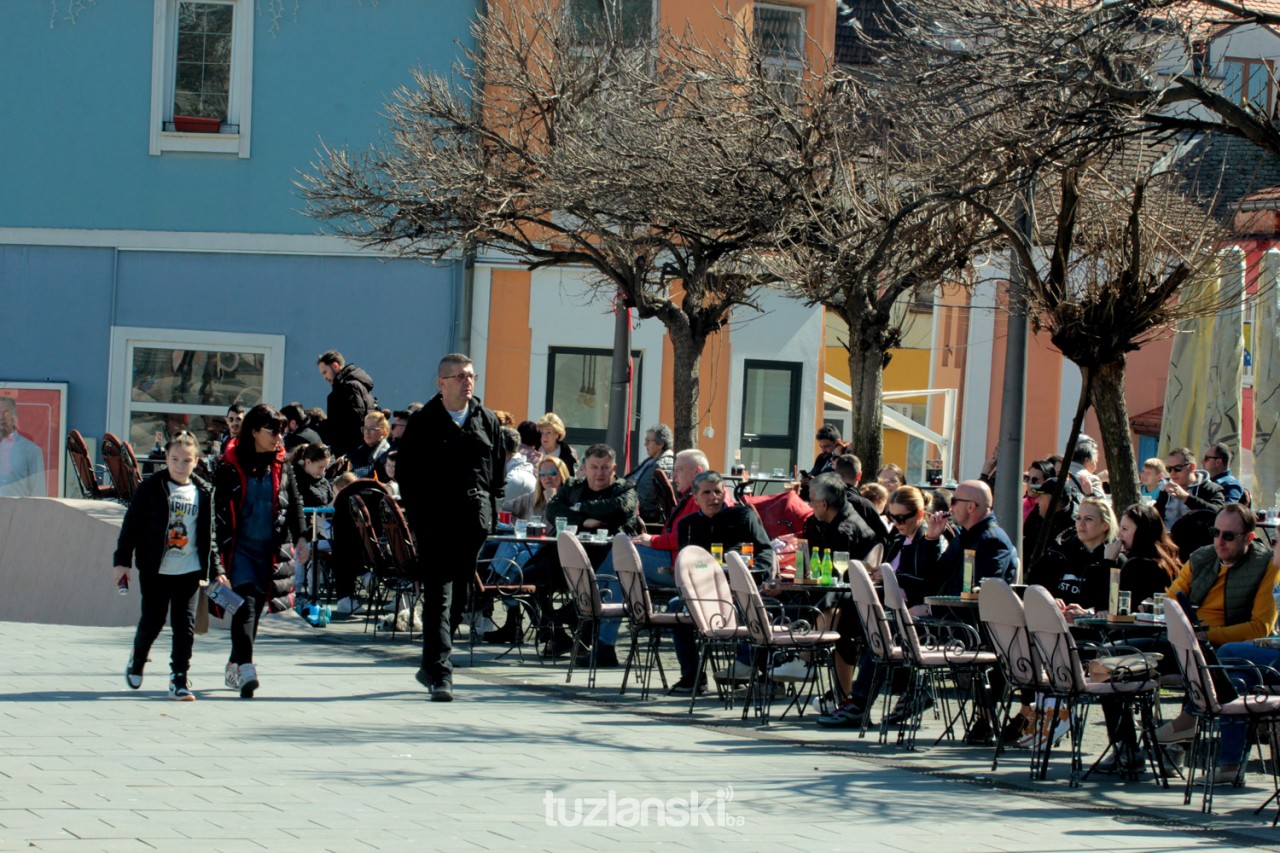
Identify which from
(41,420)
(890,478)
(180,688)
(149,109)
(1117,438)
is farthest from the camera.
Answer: (149,109)

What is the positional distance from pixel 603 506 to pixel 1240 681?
6018 millimetres

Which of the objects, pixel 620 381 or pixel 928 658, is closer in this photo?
pixel 928 658

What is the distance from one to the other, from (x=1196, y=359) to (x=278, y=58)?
12.3 meters

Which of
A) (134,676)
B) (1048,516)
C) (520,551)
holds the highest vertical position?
(1048,516)

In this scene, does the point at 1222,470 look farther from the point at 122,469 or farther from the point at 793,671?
the point at 122,469

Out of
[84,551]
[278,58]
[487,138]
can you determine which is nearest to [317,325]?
[278,58]

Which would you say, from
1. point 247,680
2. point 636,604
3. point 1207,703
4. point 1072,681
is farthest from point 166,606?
point 1207,703

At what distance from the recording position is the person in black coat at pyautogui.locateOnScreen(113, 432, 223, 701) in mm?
10750

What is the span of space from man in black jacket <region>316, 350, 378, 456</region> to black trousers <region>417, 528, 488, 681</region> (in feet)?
24.7

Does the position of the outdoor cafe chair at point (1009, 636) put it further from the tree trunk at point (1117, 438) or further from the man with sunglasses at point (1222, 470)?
the man with sunglasses at point (1222, 470)

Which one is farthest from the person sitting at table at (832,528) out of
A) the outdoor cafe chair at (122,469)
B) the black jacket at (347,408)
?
the outdoor cafe chair at (122,469)

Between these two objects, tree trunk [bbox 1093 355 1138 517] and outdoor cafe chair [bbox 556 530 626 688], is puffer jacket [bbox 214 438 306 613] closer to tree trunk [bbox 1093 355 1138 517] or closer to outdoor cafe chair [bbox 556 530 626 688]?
outdoor cafe chair [bbox 556 530 626 688]

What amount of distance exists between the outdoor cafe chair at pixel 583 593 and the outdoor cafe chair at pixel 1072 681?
11.8 ft

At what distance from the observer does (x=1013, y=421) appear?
47.3 ft
